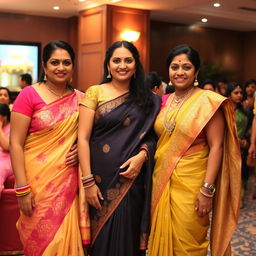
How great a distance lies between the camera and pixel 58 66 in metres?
2.18

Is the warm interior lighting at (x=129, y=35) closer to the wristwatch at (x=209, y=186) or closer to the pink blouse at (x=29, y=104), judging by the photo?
the pink blouse at (x=29, y=104)

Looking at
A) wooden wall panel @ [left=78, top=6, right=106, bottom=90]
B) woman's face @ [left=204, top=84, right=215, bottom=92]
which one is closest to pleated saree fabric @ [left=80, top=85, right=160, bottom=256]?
woman's face @ [left=204, top=84, right=215, bottom=92]

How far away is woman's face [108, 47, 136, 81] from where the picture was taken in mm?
2125

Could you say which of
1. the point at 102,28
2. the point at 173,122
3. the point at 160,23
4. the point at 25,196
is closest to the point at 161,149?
the point at 173,122

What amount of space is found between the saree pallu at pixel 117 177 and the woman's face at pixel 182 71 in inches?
9.9

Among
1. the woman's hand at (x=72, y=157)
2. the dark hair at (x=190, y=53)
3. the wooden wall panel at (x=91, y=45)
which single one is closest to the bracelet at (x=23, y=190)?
the woman's hand at (x=72, y=157)

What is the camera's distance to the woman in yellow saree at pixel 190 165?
209cm

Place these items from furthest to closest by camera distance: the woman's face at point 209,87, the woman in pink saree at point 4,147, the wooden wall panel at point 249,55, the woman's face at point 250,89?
1. the wooden wall panel at point 249,55
2. the woman's face at point 250,89
3. the woman's face at point 209,87
4. the woman in pink saree at point 4,147

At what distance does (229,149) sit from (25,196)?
1070 mm

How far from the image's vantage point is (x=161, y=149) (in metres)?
2.21

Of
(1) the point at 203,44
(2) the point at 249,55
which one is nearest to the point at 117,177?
(1) the point at 203,44

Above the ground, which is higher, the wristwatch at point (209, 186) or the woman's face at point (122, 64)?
the woman's face at point (122, 64)

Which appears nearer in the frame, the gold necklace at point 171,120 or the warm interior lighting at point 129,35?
the gold necklace at point 171,120

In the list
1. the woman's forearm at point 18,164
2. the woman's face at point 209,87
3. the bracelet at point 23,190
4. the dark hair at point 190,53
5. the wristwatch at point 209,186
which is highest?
the dark hair at point 190,53
